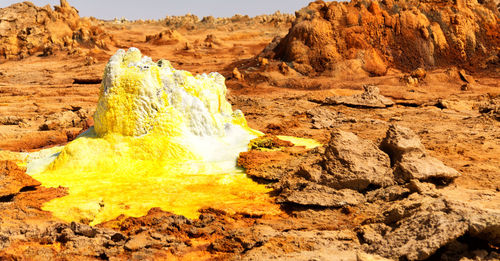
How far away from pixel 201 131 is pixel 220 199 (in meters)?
1.50

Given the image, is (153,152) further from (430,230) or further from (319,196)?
(430,230)


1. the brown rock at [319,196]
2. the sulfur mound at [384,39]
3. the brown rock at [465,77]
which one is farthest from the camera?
the sulfur mound at [384,39]

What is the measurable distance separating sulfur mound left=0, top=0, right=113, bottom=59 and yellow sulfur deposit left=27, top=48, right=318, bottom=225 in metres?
13.0

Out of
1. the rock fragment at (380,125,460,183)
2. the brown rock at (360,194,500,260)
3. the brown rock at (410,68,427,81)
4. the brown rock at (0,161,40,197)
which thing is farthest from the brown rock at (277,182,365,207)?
the brown rock at (410,68,427,81)

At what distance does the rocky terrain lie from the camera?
3.04 meters

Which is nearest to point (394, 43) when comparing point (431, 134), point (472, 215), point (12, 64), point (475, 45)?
point (475, 45)

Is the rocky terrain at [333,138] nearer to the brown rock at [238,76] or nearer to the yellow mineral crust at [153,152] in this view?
the brown rock at [238,76]

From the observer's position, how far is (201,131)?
5609mm

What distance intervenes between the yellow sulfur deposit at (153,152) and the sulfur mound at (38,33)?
13.0 m

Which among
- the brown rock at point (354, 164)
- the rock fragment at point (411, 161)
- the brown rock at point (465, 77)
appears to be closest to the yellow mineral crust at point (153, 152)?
the brown rock at point (354, 164)

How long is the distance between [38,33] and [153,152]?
51.8ft

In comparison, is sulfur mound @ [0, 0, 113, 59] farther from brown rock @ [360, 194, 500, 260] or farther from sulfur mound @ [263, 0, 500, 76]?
brown rock @ [360, 194, 500, 260]

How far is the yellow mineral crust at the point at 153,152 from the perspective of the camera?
4340mm

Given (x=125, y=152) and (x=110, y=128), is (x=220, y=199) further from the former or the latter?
(x=110, y=128)
